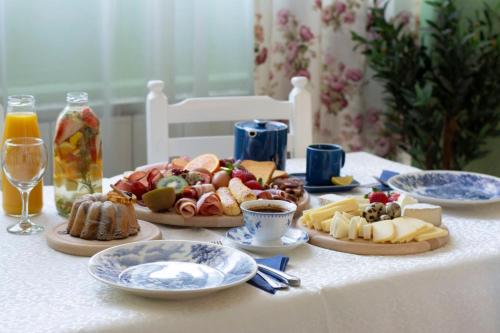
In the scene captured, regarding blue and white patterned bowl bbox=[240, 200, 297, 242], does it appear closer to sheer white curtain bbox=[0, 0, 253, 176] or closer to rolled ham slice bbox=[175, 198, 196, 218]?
rolled ham slice bbox=[175, 198, 196, 218]

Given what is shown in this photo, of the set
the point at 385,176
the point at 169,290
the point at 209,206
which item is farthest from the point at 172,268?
the point at 385,176

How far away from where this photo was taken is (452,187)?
1.78m

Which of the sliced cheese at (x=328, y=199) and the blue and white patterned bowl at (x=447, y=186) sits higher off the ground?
the sliced cheese at (x=328, y=199)

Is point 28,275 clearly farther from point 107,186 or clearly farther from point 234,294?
point 107,186

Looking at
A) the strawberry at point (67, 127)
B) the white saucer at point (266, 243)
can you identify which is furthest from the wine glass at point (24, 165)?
the white saucer at point (266, 243)

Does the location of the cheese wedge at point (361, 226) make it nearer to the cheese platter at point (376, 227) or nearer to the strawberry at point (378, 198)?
the cheese platter at point (376, 227)

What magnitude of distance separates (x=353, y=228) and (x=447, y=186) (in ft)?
1.56

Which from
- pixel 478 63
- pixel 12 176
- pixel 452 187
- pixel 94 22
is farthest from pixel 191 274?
pixel 478 63

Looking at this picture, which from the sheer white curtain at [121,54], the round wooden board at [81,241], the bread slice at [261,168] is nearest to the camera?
the round wooden board at [81,241]

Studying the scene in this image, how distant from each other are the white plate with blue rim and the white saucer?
3.0 inches

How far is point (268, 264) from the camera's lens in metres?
1.28

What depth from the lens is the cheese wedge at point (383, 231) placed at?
1.38 meters

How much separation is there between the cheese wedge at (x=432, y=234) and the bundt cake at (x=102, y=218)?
1.59 feet

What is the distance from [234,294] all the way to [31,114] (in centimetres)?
59
